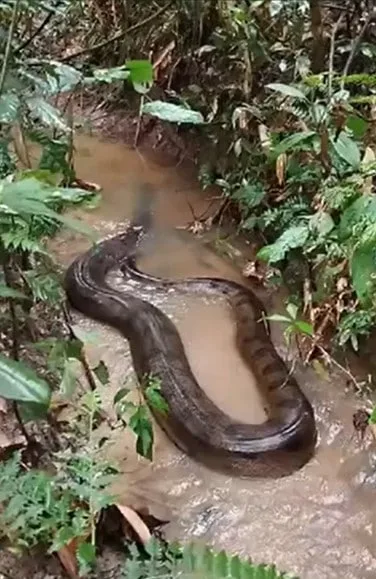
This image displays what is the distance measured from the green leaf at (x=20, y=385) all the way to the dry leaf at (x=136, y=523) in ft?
2.33

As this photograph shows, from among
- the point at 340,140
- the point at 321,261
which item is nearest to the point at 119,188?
the point at 321,261

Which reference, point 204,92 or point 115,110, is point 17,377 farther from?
point 115,110

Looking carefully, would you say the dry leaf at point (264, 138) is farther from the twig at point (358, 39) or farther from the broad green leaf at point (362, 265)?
the broad green leaf at point (362, 265)

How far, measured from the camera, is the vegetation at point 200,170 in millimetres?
2221

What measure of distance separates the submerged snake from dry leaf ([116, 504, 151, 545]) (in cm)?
63

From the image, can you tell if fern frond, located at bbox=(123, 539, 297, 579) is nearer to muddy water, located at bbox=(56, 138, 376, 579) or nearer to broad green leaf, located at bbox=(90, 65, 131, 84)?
muddy water, located at bbox=(56, 138, 376, 579)

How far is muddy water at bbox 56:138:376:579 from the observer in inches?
109

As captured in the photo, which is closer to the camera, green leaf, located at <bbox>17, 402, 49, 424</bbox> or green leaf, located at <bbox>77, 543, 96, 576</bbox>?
green leaf, located at <bbox>17, 402, 49, 424</bbox>

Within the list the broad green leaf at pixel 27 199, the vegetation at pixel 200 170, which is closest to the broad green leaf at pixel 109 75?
the vegetation at pixel 200 170

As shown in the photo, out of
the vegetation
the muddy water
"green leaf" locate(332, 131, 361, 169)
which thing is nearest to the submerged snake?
the muddy water

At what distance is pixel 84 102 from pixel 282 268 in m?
2.64

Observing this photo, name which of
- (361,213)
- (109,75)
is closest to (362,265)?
(361,213)

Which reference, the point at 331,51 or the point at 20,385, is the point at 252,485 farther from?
the point at 331,51

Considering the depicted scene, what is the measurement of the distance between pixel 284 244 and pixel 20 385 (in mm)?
1576
